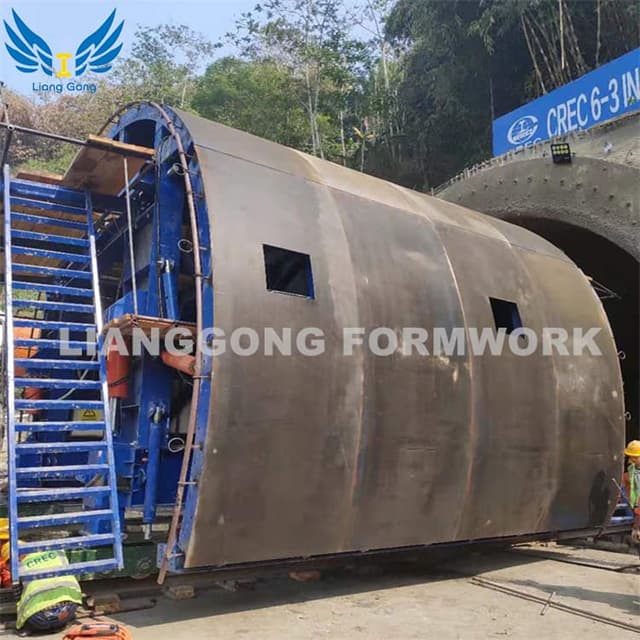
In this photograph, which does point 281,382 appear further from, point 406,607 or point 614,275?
point 614,275

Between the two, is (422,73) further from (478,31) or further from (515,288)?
(515,288)

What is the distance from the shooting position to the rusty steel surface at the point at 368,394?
5.96 meters

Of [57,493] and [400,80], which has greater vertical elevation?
[400,80]

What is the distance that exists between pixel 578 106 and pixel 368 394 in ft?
44.7

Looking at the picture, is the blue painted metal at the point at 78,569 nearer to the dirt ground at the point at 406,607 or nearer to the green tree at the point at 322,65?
the dirt ground at the point at 406,607

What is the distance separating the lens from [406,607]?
6.86 metres

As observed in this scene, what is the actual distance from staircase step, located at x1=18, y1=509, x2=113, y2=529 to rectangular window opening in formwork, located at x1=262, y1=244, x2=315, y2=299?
2751 millimetres

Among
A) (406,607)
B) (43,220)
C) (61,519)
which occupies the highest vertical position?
(43,220)

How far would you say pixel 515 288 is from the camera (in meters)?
8.94

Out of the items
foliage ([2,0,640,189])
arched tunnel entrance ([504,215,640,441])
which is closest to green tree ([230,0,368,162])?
foliage ([2,0,640,189])

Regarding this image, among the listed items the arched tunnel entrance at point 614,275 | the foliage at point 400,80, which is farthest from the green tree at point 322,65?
the arched tunnel entrance at point 614,275

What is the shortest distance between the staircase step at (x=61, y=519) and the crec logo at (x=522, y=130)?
16.6 meters

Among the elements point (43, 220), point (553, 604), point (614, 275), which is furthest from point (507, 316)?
point (614, 275)

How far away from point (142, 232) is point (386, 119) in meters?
29.8
